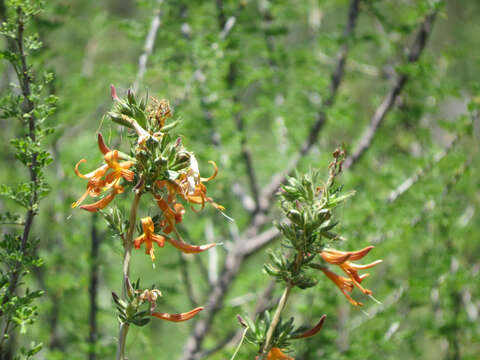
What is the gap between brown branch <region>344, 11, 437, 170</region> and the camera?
2875mm

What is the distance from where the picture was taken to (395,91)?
9.86 feet

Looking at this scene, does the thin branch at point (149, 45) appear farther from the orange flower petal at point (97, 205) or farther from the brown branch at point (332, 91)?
the orange flower petal at point (97, 205)

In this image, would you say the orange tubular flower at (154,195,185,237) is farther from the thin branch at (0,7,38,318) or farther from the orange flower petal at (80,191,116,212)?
the thin branch at (0,7,38,318)

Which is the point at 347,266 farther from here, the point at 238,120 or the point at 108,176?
the point at 238,120

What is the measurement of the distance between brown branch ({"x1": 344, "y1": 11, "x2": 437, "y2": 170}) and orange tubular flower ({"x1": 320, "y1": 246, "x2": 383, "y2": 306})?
6.42 ft

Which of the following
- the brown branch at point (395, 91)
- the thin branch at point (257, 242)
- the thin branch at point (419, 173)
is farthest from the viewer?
the thin branch at point (257, 242)

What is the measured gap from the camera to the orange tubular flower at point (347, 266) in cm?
101

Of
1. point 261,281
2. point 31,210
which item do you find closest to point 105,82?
point 261,281

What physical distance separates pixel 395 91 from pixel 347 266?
7.25 feet

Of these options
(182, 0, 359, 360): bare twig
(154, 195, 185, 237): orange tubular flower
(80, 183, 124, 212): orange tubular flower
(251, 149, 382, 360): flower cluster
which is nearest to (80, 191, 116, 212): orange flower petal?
(80, 183, 124, 212): orange tubular flower

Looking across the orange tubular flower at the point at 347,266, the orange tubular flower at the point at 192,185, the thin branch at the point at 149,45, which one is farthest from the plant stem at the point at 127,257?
the thin branch at the point at 149,45

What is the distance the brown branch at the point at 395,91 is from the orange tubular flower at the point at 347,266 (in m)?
1.96

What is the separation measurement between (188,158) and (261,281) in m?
2.16

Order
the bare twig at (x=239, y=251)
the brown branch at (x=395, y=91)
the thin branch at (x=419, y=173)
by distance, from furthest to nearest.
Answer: the bare twig at (x=239, y=251), the brown branch at (x=395, y=91), the thin branch at (x=419, y=173)
